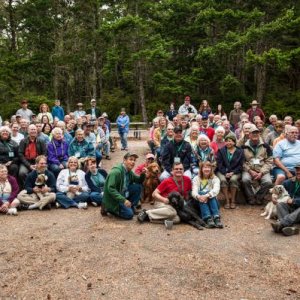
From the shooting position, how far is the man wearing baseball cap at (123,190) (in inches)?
272

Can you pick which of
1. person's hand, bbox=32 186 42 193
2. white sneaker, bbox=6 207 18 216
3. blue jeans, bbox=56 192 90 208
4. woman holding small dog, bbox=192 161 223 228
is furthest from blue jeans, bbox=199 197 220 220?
white sneaker, bbox=6 207 18 216

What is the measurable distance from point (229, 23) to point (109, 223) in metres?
18.2

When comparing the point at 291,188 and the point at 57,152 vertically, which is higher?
the point at 57,152

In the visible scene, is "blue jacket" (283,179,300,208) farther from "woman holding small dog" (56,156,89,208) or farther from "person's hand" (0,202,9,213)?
"person's hand" (0,202,9,213)

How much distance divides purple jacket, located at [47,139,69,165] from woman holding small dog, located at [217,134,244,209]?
3564mm

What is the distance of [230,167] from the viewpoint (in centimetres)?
805

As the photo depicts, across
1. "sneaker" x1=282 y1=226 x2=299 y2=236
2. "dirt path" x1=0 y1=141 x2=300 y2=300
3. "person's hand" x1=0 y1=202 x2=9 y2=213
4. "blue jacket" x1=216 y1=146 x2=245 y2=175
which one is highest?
"blue jacket" x1=216 y1=146 x2=245 y2=175


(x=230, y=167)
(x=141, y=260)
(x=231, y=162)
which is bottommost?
(x=141, y=260)

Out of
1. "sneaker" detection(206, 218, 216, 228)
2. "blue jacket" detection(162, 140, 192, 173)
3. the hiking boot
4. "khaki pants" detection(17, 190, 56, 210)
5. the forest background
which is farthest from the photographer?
the forest background

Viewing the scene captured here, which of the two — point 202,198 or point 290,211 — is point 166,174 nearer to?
point 202,198

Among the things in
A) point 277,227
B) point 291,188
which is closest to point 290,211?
point 291,188

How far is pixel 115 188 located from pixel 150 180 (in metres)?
1.40

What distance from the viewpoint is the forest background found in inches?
820

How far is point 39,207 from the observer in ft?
25.3
